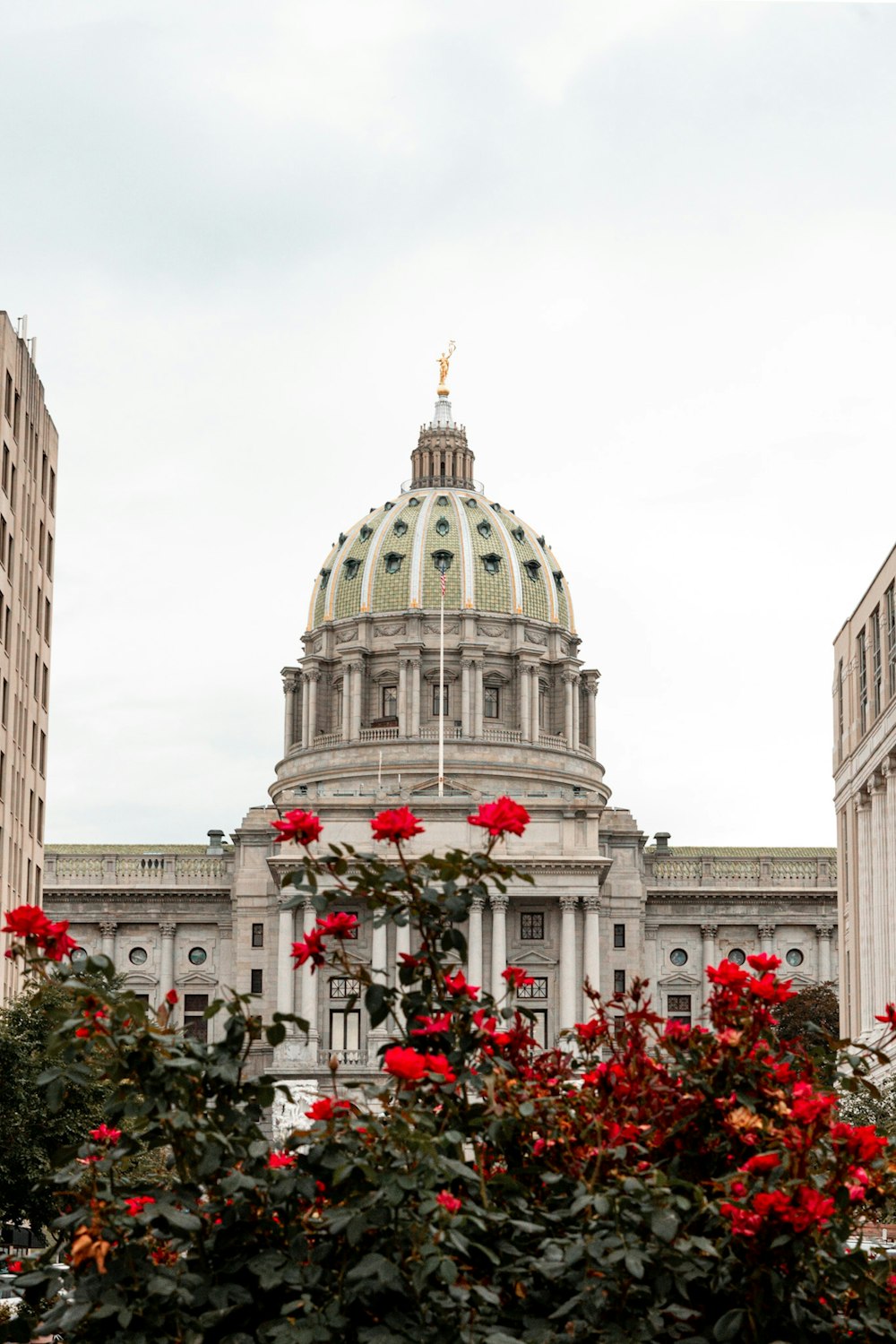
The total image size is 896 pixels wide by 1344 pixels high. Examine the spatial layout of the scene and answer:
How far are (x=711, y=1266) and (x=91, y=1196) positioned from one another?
371 cm

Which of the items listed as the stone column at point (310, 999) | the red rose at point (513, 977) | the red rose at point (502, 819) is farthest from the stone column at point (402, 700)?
the red rose at point (502, 819)

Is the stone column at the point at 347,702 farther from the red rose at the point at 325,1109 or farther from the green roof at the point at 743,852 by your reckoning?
the red rose at the point at 325,1109

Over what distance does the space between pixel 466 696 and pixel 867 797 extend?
210 feet

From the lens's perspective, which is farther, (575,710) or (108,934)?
(575,710)

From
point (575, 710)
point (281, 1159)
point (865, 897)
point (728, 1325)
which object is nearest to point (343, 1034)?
point (575, 710)

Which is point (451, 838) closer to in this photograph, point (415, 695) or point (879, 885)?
point (415, 695)

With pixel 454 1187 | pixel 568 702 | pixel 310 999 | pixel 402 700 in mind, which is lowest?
pixel 454 1187

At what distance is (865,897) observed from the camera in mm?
82438

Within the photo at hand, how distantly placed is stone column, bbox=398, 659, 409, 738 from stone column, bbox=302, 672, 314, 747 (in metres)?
7.40

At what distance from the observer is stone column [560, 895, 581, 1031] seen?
118 meters

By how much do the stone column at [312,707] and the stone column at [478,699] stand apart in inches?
467

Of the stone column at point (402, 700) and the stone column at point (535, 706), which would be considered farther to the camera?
the stone column at point (535, 706)

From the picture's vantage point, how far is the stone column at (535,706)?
14400 cm

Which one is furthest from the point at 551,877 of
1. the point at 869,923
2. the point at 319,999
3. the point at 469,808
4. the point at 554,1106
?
the point at 554,1106
